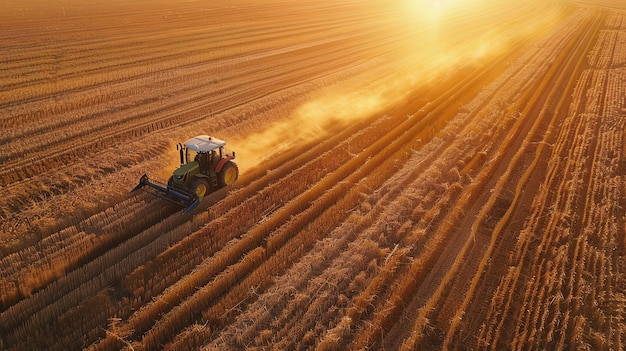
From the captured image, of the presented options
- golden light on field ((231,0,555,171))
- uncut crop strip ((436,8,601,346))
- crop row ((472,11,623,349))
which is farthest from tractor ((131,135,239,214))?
crop row ((472,11,623,349))

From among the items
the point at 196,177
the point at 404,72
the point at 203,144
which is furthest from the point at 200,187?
the point at 404,72

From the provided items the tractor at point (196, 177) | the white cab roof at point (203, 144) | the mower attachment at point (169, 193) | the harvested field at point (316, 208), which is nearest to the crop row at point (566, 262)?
the harvested field at point (316, 208)

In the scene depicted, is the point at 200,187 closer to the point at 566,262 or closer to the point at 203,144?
the point at 203,144

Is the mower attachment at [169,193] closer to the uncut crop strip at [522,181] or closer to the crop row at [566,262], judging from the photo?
the uncut crop strip at [522,181]

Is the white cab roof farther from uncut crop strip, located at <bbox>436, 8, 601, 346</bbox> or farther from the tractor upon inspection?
uncut crop strip, located at <bbox>436, 8, 601, 346</bbox>

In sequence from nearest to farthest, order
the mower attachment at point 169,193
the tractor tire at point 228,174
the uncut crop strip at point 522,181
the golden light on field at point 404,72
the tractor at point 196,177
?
1. the uncut crop strip at point 522,181
2. the mower attachment at point 169,193
3. the tractor at point 196,177
4. the tractor tire at point 228,174
5. the golden light on field at point 404,72

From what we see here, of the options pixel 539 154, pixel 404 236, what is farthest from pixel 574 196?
pixel 404 236

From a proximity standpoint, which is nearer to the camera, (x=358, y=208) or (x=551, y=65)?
(x=358, y=208)

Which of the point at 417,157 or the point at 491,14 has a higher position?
the point at 491,14

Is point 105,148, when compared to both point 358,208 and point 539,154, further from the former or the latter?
point 539,154
